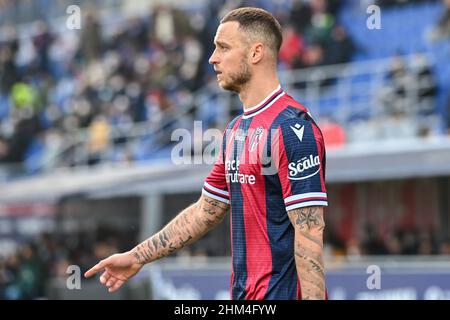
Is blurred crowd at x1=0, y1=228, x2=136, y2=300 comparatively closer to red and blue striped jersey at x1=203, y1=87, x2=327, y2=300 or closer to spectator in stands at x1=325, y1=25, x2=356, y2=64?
spectator in stands at x1=325, y1=25, x2=356, y2=64

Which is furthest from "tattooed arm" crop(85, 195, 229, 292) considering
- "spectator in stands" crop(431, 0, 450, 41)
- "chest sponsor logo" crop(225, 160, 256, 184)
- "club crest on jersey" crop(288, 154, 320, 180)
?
"spectator in stands" crop(431, 0, 450, 41)

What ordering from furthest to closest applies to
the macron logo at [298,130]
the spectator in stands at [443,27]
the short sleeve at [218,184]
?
the spectator in stands at [443,27], the short sleeve at [218,184], the macron logo at [298,130]

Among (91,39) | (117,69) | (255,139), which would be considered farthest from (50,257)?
(255,139)

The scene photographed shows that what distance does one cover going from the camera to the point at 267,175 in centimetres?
461

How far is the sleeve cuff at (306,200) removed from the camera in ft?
14.6

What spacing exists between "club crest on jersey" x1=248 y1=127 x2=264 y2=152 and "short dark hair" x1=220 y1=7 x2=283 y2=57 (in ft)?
1.28

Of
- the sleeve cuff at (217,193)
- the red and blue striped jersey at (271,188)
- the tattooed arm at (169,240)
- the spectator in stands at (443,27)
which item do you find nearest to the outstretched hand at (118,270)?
the tattooed arm at (169,240)

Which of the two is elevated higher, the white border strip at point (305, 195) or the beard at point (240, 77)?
the beard at point (240, 77)

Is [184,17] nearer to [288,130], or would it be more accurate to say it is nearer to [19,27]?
[19,27]

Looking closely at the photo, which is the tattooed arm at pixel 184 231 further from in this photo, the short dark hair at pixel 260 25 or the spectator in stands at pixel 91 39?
the spectator in stands at pixel 91 39

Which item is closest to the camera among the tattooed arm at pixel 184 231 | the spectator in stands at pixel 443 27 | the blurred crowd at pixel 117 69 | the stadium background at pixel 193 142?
the tattooed arm at pixel 184 231

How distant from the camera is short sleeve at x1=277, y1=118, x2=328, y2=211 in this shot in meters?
4.47

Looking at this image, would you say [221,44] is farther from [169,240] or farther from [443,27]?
[443,27]
